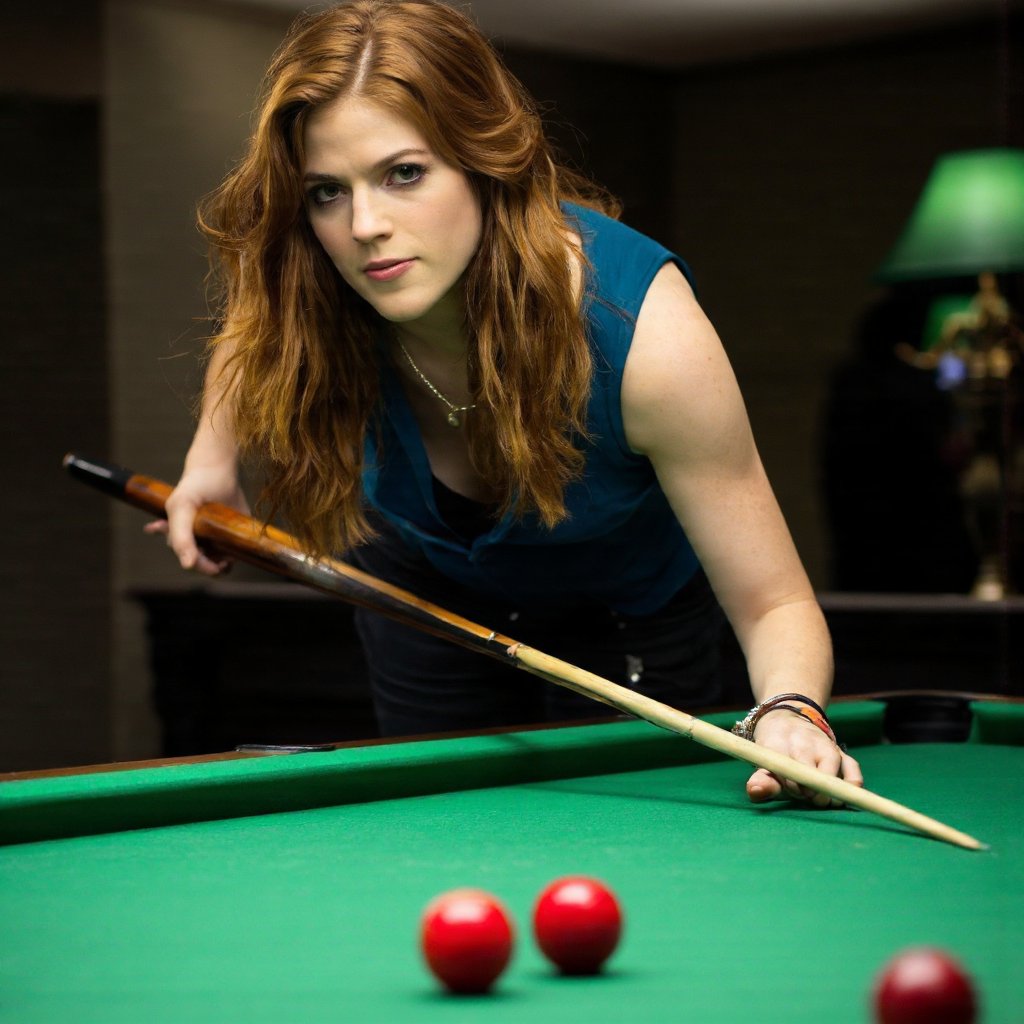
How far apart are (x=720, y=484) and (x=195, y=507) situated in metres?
0.78

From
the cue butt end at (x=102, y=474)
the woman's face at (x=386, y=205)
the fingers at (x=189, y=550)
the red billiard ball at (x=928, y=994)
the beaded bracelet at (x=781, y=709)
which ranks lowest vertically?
the red billiard ball at (x=928, y=994)

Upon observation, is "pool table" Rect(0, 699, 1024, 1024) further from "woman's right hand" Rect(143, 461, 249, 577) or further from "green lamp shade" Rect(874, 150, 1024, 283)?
"green lamp shade" Rect(874, 150, 1024, 283)

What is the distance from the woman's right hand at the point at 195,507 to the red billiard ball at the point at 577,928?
1.27 metres

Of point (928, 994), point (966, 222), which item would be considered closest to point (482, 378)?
point (928, 994)

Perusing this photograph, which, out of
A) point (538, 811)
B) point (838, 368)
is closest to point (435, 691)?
point (538, 811)

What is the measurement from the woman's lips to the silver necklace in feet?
0.84

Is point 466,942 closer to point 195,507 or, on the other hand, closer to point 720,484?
point 720,484

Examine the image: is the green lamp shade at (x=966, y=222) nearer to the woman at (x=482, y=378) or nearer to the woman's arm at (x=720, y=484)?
the woman at (x=482, y=378)

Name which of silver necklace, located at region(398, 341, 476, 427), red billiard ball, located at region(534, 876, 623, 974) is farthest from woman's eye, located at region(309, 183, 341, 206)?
red billiard ball, located at region(534, 876, 623, 974)

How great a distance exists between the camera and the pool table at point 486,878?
0.87m

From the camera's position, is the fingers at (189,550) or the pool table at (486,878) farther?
the fingers at (189,550)

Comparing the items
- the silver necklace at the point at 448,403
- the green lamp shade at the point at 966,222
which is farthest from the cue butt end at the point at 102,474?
the green lamp shade at the point at 966,222

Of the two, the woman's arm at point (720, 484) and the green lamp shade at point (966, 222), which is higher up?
the green lamp shade at point (966, 222)

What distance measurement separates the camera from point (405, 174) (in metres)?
1.73
